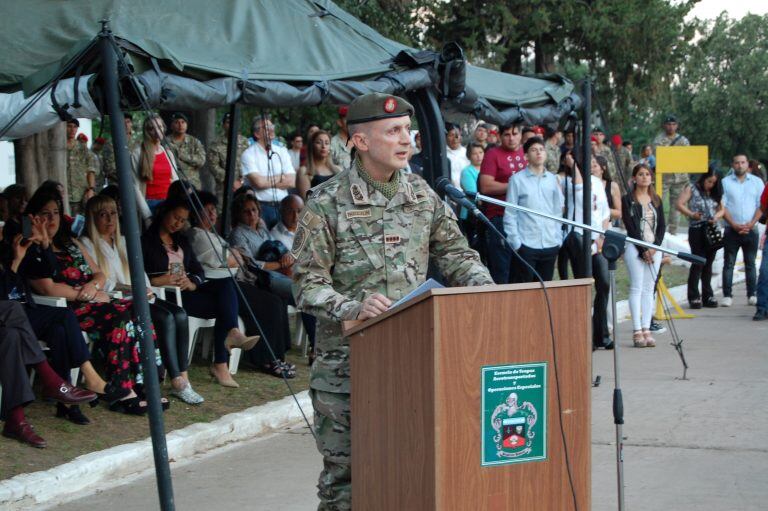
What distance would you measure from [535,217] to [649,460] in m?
4.76

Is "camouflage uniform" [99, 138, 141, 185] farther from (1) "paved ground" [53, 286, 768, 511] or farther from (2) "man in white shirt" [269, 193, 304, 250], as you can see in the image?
(1) "paved ground" [53, 286, 768, 511]

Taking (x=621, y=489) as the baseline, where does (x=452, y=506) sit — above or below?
above

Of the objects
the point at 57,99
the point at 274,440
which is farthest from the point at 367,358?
the point at 274,440

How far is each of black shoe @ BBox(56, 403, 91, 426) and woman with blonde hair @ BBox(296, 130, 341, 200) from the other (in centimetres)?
540

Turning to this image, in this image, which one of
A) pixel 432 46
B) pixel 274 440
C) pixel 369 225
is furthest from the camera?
pixel 432 46

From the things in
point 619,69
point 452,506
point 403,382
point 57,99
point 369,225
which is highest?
point 619,69

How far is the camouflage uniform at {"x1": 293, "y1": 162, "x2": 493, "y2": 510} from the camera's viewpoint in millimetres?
4395

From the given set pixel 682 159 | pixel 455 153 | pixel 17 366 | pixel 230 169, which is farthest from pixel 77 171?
pixel 682 159

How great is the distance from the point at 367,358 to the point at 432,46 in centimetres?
2311

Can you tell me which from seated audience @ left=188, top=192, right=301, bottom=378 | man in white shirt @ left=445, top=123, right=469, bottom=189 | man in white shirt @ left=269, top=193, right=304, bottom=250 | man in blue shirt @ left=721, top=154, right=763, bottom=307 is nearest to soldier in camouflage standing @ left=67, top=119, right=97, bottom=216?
man in white shirt @ left=269, top=193, right=304, bottom=250

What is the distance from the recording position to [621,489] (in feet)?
16.2

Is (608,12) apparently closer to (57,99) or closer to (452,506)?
(57,99)

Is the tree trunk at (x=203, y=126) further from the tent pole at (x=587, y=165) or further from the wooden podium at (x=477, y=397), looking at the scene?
the wooden podium at (x=477, y=397)

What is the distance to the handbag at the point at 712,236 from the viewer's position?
1583 cm
